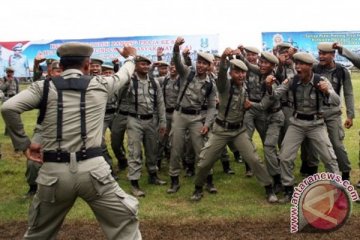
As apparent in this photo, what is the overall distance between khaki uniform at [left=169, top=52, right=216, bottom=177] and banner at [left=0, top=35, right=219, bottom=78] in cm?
2149

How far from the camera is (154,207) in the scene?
705 centimetres

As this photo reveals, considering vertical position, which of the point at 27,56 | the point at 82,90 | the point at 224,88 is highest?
the point at 82,90

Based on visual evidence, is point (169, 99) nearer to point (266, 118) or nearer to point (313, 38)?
point (266, 118)

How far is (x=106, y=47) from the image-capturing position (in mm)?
34156

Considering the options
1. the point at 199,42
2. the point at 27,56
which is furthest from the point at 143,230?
the point at 27,56

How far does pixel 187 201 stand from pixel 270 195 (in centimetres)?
138

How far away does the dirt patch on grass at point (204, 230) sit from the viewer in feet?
18.7

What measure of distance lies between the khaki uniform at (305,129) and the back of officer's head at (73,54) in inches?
148

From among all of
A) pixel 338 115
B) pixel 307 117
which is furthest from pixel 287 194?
pixel 338 115

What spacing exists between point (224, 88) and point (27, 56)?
3329cm

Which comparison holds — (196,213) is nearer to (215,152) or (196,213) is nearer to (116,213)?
(215,152)

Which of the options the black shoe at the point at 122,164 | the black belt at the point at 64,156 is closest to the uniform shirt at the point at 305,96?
the black belt at the point at 64,156

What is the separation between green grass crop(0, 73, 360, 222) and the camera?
6.61 metres

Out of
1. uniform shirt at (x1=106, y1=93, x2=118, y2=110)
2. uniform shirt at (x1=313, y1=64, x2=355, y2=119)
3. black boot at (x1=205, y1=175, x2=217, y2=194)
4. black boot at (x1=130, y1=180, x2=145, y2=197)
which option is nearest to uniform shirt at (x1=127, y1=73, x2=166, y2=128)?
uniform shirt at (x1=106, y1=93, x2=118, y2=110)
